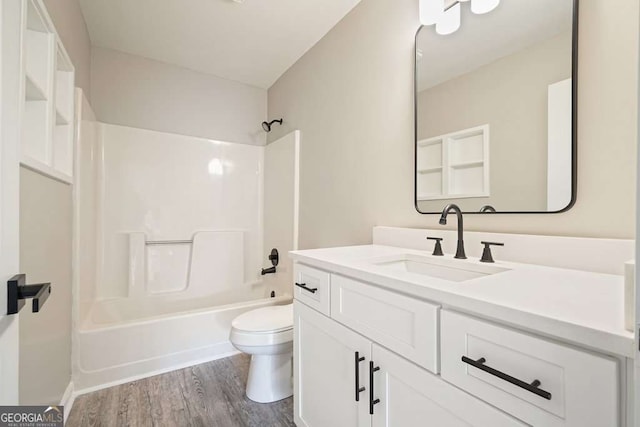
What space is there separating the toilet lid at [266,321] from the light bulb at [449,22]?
1.73m

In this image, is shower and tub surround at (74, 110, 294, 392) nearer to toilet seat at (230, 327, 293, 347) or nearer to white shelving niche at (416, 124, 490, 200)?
toilet seat at (230, 327, 293, 347)

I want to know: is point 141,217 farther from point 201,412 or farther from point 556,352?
point 556,352

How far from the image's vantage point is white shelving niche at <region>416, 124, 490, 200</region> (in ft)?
3.92

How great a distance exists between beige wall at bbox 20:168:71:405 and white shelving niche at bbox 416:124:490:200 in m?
1.58

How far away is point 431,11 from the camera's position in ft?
4.47

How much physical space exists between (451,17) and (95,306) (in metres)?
2.96

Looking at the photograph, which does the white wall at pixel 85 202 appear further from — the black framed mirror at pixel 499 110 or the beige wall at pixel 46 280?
the black framed mirror at pixel 499 110

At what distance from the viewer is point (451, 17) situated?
4.33 feet

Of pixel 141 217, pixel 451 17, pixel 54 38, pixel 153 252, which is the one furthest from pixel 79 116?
pixel 451 17

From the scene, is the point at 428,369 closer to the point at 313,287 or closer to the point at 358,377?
the point at 358,377

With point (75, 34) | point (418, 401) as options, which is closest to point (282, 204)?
point (75, 34)

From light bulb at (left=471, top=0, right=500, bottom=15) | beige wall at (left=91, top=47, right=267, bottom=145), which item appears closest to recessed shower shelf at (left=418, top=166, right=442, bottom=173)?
light bulb at (left=471, top=0, right=500, bottom=15)

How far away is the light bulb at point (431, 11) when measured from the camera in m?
1.35

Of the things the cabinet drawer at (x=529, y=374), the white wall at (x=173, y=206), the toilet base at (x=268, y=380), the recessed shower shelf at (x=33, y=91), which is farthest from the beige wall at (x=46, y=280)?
the cabinet drawer at (x=529, y=374)
